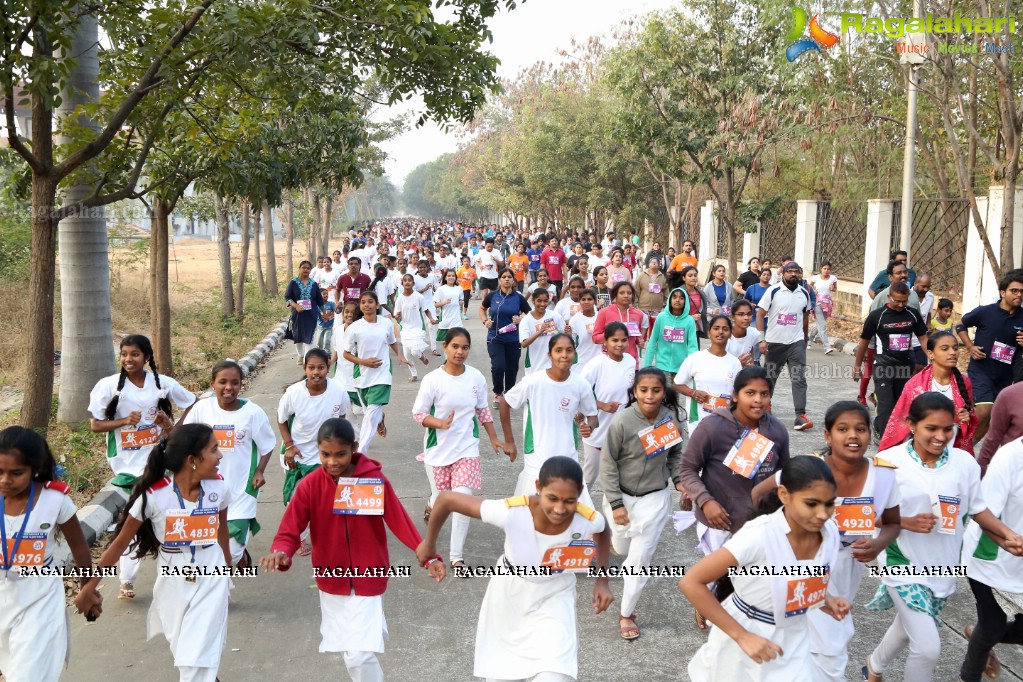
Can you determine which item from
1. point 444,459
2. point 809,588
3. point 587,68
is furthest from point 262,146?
point 587,68

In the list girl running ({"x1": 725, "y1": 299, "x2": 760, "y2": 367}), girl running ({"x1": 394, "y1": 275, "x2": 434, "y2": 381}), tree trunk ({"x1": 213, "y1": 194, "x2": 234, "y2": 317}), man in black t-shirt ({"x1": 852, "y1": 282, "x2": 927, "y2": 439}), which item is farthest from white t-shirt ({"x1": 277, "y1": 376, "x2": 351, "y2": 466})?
tree trunk ({"x1": 213, "y1": 194, "x2": 234, "y2": 317})

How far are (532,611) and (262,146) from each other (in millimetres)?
9415

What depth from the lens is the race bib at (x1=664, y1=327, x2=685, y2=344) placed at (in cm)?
935

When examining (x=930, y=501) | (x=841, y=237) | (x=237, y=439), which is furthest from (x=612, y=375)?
(x=841, y=237)

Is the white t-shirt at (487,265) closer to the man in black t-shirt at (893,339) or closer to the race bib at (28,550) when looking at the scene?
the man in black t-shirt at (893,339)

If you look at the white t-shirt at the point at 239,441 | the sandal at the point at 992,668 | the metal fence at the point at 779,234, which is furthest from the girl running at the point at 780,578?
the metal fence at the point at 779,234

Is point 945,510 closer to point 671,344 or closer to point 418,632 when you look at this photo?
point 418,632

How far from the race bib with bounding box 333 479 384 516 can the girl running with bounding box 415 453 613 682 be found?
599 millimetres

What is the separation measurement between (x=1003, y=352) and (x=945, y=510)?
155 inches

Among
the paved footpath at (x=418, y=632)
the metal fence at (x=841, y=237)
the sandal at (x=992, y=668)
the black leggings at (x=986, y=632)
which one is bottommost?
the paved footpath at (x=418, y=632)

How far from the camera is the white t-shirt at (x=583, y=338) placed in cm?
1074

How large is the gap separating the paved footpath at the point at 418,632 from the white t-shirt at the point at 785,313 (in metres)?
3.96

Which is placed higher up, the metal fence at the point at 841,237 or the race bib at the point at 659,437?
the metal fence at the point at 841,237

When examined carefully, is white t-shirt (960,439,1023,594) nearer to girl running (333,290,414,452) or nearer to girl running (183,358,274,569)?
girl running (183,358,274,569)
